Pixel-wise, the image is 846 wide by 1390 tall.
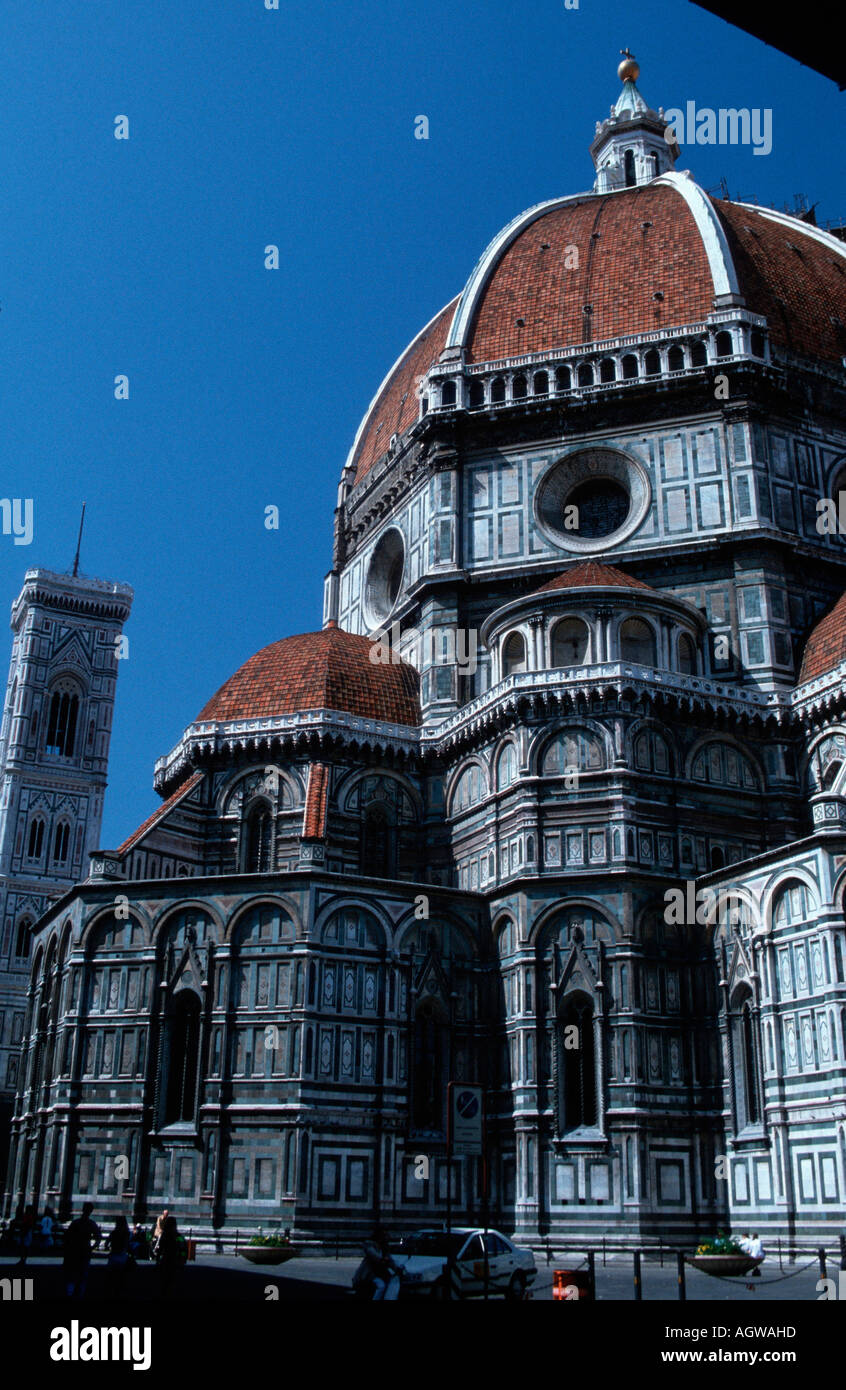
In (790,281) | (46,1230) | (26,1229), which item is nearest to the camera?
(26,1229)

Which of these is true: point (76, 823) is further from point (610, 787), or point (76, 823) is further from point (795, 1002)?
point (795, 1002)

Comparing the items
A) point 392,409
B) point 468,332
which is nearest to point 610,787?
point 468,332

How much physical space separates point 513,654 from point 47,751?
57467 mm

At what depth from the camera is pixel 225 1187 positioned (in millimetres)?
32719

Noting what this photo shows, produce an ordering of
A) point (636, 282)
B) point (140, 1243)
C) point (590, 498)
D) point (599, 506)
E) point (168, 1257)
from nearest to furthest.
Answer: point (168, 1257) < point (140, 1243) < point (599, 506) < point (590, 498) < point (636, 282)

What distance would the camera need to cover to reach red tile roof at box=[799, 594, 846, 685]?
124 feet

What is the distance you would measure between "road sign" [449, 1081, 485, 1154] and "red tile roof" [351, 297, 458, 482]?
1376 inches

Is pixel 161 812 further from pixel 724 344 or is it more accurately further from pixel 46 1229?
pixel 724 344

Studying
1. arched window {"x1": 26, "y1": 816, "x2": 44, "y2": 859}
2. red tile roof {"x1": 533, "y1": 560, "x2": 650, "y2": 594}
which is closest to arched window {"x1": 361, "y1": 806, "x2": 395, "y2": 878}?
red tile roof {"x1": 533, "y1": 560, "x2": 650, "y2": 594}

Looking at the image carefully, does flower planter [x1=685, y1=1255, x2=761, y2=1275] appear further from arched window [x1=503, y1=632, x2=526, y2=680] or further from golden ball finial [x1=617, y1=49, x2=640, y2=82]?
golden ball finial [x1=617, y1=49, x2=640, y2=82]

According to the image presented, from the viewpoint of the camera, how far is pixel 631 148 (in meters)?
60.8

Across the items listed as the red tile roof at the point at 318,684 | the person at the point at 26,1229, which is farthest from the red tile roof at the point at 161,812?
the person at the point at 26,1229

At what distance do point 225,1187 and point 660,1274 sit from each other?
1111 centimetres

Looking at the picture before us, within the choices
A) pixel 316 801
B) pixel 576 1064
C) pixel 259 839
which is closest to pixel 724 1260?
pixel 576 1064
